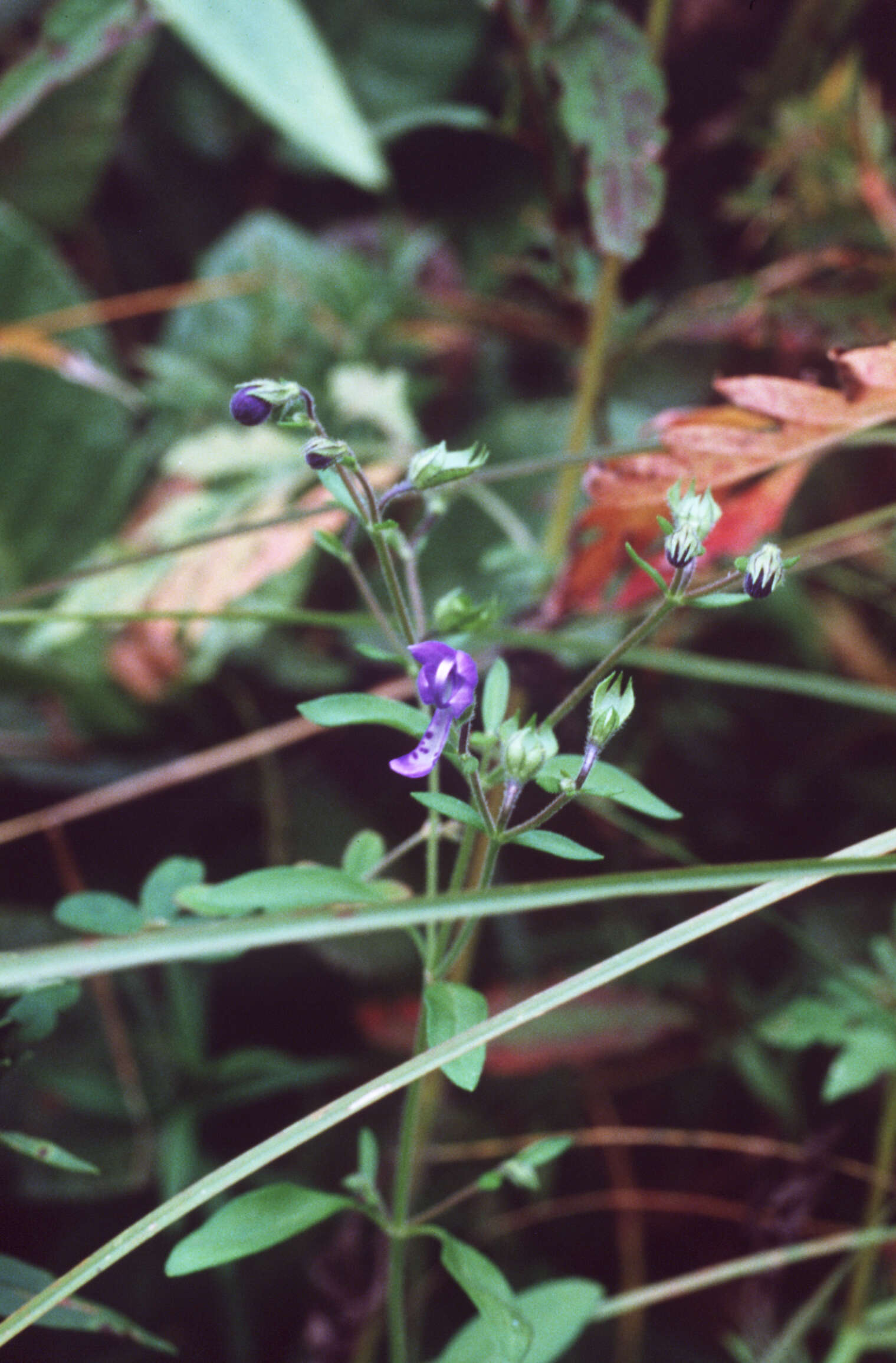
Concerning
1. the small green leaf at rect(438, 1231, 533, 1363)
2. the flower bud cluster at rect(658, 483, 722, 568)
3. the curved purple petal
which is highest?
the flower bud cluster at rect(658, 483, 722, 568)

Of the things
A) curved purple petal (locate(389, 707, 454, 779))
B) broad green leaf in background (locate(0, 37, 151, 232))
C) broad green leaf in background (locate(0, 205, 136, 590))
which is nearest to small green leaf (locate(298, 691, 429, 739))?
curved purple petal (locate(389, 707, 454, 779))

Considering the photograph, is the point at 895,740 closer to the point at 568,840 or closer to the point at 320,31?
the point at 568,840

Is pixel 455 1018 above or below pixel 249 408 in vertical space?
below

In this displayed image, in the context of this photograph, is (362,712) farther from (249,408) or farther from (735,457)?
(735,457)

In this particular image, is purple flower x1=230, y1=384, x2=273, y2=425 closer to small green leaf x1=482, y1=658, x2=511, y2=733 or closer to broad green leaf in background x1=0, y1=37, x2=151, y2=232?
small green leaf x1=482, y1=658, x2=511, y2=733

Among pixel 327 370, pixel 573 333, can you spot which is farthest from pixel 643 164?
pixel 327 370

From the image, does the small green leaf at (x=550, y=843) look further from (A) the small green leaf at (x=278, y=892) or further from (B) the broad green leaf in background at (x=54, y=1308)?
(B) the broad green leaf in background at (x=54, y=1308)

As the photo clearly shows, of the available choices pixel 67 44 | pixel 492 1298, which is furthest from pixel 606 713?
pixel 67 44
